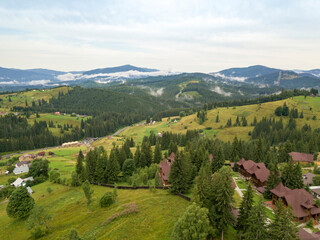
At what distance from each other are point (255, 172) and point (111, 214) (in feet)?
174

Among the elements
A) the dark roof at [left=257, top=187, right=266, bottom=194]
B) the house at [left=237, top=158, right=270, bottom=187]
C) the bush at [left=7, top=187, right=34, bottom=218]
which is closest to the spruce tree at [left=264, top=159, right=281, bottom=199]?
the dark roof at [left=257, top=187, right=266, bottom=194]

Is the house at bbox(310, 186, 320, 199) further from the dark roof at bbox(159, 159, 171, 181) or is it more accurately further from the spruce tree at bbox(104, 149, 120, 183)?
the spruce tree at bbox(104, 149, 120, 183)

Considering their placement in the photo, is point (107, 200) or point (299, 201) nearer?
point (299, 201)

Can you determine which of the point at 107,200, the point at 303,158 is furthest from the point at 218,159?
the point at 303,158

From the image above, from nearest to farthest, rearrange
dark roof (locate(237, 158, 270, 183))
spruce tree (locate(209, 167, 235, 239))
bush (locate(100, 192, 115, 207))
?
A: spruce tree (locate(209, 167, 235, 239)), bush (locate(100, 192, 115, 207)), dark roof (locate(237, 158, 270, 183))

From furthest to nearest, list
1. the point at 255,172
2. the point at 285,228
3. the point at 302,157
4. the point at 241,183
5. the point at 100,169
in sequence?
the point at 302,157
the point at 100,169
the point at 241,183
the point at 255,172
the point at 285,228

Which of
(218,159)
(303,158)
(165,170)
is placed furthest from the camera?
(303,158)

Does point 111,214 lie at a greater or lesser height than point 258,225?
lesser

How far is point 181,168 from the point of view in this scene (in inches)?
2388

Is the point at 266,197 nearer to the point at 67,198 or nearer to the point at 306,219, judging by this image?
the point at 306,219

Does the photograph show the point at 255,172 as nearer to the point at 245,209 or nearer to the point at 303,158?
the point at 245,209

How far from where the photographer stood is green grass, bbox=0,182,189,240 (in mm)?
41344

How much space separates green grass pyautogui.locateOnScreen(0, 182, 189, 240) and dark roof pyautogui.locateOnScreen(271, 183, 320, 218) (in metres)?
26.9

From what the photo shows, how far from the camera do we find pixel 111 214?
164 feet
